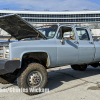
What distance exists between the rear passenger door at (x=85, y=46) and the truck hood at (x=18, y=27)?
164 centimetres

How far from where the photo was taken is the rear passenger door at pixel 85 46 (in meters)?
5.96

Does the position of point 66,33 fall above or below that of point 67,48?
above

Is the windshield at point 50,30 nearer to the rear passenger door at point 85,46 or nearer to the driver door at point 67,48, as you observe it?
the driver door at point 67,48

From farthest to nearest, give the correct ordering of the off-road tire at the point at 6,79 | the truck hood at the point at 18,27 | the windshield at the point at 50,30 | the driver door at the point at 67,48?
the off-road tire at the point at 6,79, the windshield at the point at 50,30, the driver door at the point at 67,48, the truck hood at the point at 18,27

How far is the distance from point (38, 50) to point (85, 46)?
221 cm

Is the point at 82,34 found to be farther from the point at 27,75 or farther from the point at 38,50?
the point at 27,75

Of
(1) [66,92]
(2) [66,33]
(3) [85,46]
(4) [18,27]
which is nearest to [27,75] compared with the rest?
(1) [66,92]

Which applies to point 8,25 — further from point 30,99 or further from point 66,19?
point 66,19

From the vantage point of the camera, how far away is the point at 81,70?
845 centimetres

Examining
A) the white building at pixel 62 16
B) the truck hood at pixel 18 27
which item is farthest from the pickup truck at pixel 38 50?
the white building at pixel 62 16

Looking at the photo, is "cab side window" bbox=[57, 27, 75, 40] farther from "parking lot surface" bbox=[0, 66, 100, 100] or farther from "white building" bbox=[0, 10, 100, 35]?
"white building" bbox=[0, 10, 100, 35]

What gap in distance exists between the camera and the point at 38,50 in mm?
4758

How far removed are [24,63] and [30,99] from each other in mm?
1193

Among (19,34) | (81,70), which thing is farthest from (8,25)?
(81,70)
